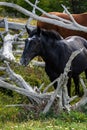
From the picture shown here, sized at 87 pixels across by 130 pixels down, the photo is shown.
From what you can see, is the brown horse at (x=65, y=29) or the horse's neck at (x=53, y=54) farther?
the brown horse at (x=65, y=29)

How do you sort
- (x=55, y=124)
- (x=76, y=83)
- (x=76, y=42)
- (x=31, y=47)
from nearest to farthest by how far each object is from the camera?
(x=55, y=124)
(x=31, y=47)
(x=76, y=42)
(x=76, y=83)

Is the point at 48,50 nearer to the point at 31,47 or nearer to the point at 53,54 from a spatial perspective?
the point at 53,54

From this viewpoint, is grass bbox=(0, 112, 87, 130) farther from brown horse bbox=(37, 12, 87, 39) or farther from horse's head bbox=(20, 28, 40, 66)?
brown horse bbox=(37, 12, 87, 39)

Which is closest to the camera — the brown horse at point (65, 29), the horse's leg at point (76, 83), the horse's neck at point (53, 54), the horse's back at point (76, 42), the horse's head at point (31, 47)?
the horse's head at point (31, 47)

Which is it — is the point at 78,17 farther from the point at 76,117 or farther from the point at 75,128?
Answer: the point at 75,128

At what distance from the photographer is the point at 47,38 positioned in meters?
10.1

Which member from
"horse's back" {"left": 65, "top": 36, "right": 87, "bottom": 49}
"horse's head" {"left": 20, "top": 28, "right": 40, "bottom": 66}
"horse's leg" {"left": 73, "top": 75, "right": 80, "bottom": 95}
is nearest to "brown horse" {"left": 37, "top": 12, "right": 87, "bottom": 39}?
"horse's back" {"left": 65, "top": 36, "right": 87, "bottom": 49}

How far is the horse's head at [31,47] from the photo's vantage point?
9922 mm

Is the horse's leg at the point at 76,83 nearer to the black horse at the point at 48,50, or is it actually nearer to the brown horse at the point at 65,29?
the black horse at the point at 48,50

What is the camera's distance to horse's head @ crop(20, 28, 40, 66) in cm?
992

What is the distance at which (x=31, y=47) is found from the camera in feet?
32.7

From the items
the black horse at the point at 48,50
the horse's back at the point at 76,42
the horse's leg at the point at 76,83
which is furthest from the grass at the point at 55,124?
the horse's leg at the point at 76,83

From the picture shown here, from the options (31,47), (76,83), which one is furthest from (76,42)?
(31,47)

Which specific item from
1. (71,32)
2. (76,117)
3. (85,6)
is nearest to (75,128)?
(76,117)
